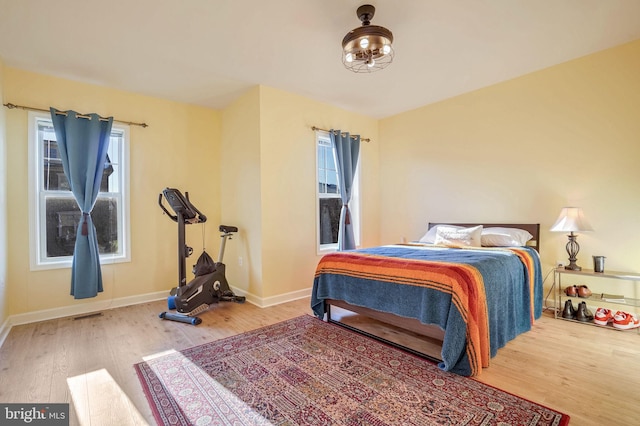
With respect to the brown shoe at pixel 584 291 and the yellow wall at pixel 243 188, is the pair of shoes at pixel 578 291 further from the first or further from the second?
the yellow wall at pixel 243 188

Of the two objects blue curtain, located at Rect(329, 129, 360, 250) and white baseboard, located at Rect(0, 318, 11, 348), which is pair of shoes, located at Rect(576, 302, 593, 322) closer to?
blue curtain, located at Rect(329, 129, 360, 250)

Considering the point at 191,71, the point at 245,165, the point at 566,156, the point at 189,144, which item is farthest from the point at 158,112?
the point at 566,156

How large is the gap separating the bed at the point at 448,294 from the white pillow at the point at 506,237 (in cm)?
9

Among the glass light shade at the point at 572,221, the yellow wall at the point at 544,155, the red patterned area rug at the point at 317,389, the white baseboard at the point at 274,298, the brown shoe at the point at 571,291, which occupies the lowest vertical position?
the red patterned area rug at the point at 317,389

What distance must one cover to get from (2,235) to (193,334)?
2010 mm

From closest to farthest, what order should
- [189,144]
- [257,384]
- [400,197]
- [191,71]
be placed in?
[257,384] < [191,71] < [189,144] < [400,197]

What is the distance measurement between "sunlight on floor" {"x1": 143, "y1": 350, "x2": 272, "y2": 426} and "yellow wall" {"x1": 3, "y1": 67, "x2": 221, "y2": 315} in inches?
71.6

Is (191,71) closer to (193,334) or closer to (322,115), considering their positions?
(322,115)

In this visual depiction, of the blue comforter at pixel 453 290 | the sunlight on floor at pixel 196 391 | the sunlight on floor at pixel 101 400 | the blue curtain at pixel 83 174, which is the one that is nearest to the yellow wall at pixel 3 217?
the blue curtain at pixel 83 174

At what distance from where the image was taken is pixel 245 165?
12.8ft

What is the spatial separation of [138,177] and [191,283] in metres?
1.57

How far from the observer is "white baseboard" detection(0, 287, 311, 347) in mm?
3064

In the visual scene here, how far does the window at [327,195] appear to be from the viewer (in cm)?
442

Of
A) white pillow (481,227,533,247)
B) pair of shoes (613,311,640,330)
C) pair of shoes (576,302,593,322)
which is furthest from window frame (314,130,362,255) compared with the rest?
pair of shoes (613,311,640,330)
